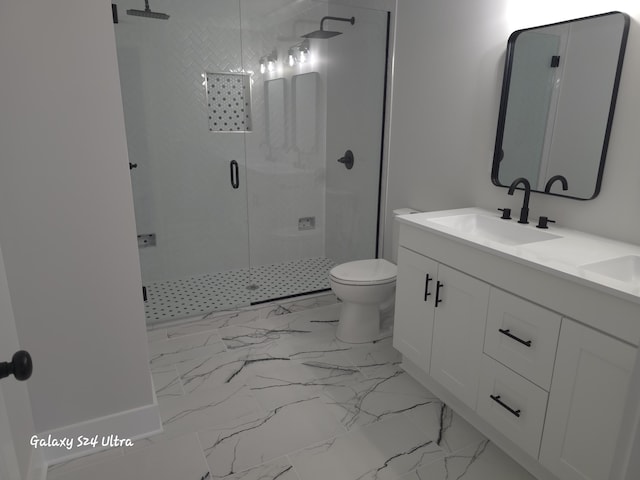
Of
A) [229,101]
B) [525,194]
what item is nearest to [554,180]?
[525,194]

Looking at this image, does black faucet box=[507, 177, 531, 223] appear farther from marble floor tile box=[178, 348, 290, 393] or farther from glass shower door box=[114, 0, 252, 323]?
glass shower door box=[114, 0, 252, 323]

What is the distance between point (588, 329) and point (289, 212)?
272cm

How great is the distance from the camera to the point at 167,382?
93.2 inches

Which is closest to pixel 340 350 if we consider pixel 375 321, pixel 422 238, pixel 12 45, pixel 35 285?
pixel 375 321

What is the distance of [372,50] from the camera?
3.26m

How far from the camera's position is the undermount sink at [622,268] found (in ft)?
5.34

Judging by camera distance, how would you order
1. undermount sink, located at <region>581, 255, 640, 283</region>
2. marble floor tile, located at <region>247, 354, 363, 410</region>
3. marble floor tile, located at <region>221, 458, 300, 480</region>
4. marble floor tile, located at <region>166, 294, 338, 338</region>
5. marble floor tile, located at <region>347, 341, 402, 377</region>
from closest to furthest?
1. undermount sink, located at <region>581, 255, 640, 283</region>
2. marble floor tile, located at <region>221, 458, 300, 480</region>
3. marble floor tile, located at <region>247, 354, 363, 410</region>
4. marble floor tile, located at <region>347, 341, 402, 377</region>
5. marble floor tile, located at <region>166, 294, 338, 338</region>

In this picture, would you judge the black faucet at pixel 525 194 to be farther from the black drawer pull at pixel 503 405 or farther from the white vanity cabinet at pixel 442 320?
the black drawer pull at pixel 503 405

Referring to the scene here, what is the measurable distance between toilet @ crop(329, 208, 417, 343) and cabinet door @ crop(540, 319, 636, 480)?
47.8 inches

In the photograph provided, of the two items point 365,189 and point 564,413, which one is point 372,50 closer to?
point 365,189

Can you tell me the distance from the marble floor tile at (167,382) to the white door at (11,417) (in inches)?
25.1

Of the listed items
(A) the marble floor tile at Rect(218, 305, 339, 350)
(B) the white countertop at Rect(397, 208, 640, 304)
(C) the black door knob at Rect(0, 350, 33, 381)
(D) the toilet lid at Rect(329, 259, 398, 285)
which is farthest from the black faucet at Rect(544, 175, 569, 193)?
(C) the black door knob at Rect(0, 350, 33, 381)

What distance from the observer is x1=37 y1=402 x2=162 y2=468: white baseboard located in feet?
6.01

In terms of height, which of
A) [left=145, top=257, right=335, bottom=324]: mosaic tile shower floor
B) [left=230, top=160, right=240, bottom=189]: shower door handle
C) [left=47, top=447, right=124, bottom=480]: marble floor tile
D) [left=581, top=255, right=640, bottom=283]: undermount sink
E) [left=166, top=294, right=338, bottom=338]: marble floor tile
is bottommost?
[left=47, top=447, right=124, bottom=480]: marble floor tile
